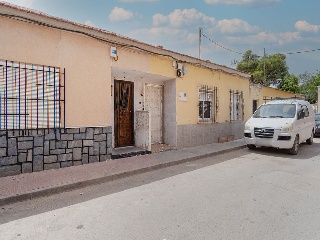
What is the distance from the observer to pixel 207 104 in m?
11.0

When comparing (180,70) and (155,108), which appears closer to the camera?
(180,70)

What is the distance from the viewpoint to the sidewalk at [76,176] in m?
4.38

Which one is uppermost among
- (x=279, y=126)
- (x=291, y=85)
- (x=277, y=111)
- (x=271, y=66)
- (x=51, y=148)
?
(x=271, y=66)

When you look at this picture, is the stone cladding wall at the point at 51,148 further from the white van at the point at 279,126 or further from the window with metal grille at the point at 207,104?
the white van at the point at 279,126

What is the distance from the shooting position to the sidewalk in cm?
438

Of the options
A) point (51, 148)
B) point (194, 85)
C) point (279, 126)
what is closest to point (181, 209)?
point (51, 148)

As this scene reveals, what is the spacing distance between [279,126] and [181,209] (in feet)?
19.9

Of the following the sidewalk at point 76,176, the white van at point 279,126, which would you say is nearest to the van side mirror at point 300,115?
the white van at point 279,126

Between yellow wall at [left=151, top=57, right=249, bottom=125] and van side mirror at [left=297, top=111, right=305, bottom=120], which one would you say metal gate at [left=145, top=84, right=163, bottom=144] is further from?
van side mirror at [left=297, top=111, right=305, bottom=120]

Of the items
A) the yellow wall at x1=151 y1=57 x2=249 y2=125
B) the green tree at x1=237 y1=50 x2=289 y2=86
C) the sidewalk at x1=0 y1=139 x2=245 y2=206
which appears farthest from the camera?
the green tree at x1=237 y1=50 x2=289 y2=86

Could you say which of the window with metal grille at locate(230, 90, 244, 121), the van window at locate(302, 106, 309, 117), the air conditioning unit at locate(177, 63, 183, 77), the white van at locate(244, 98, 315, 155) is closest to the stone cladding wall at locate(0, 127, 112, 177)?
the air conditioning unit at locate(177, 63, 183, 77)

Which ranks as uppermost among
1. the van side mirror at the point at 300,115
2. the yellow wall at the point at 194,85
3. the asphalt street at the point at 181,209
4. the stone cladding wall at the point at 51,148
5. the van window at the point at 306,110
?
the yellow wall at the point at 194,85

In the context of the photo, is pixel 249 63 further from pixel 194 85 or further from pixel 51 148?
pixel 51 148

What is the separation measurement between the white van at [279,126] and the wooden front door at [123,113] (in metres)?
4.40
